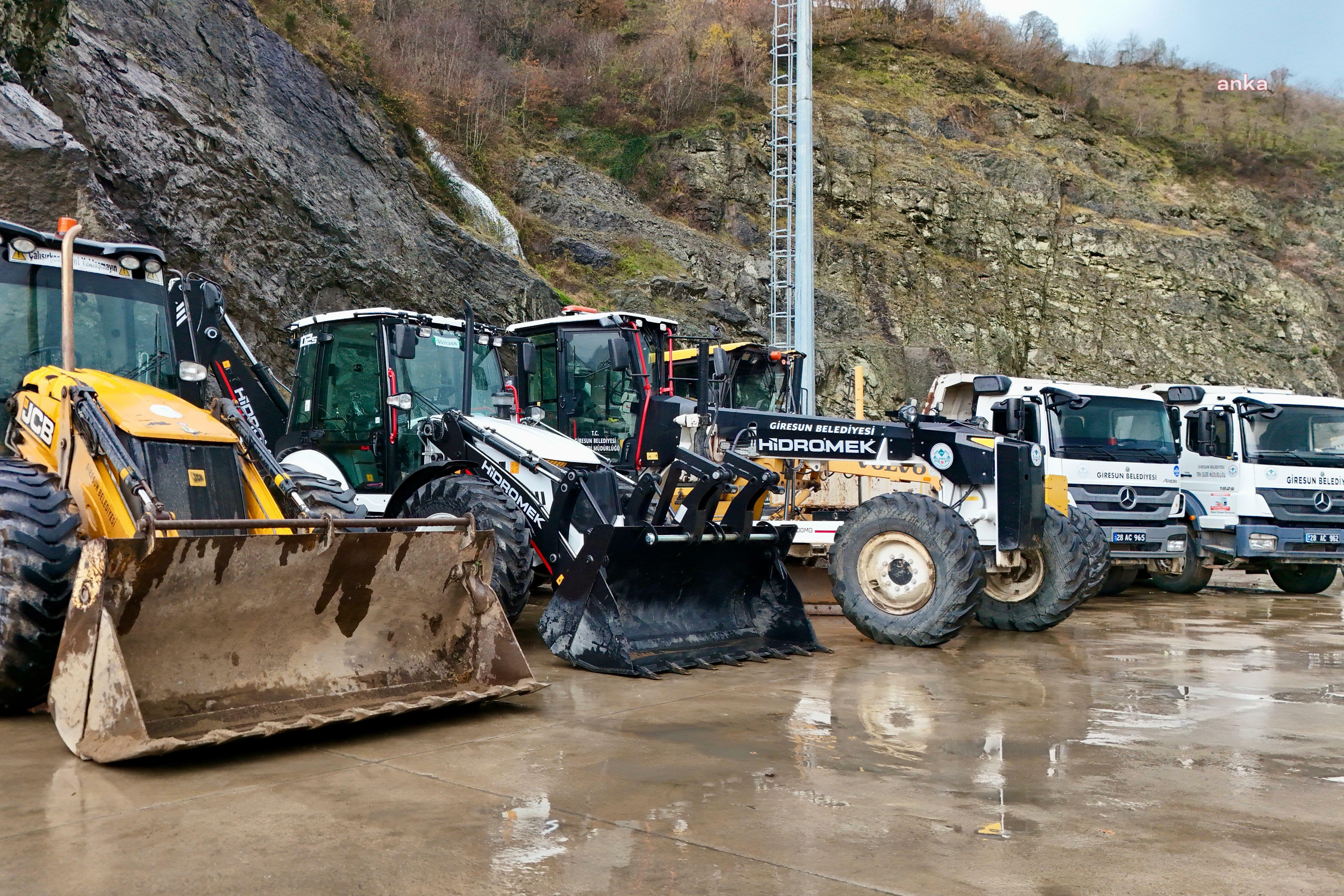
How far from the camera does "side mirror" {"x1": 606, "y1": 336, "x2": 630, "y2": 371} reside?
1184 cm

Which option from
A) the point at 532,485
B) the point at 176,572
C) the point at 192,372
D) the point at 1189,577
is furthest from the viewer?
the point at 1189,577

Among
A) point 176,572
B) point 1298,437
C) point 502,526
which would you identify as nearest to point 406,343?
point 502,526

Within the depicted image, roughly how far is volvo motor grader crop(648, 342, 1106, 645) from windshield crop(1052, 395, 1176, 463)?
2.79 meters

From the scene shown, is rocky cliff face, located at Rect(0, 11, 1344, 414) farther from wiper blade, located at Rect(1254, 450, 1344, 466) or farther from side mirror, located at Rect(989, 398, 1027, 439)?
wiper blade, located at Rect(1254, 450, 1344, 466)

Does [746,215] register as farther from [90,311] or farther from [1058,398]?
[90,311]

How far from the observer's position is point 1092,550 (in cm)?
931

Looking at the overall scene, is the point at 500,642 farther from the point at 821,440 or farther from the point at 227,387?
the point at 227,387

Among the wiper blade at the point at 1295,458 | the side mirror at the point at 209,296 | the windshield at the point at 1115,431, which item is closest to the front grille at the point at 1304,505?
the wiper blade at the point at 1295,458

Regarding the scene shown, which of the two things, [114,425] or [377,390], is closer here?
[114,425]

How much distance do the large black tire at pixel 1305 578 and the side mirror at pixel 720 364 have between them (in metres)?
7.49

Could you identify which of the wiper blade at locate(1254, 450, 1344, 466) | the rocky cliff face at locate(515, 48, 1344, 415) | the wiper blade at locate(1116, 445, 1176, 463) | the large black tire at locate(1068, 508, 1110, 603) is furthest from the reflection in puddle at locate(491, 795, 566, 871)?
the rocky cliff face at locate(515, 48, 1344, 415)

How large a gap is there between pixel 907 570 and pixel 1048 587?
5.58 feet

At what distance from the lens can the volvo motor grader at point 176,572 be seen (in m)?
4.62

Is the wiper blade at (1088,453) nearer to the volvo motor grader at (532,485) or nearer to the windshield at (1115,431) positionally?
the windshield at (1115,431)
